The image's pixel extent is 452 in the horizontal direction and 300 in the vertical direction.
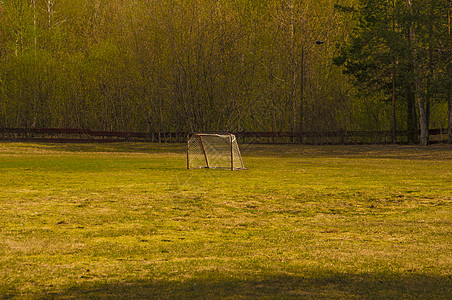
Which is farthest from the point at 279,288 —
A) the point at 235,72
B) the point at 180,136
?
the point at 180,136

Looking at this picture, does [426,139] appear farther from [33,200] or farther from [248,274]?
[248,274]

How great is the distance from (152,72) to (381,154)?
80.2ft

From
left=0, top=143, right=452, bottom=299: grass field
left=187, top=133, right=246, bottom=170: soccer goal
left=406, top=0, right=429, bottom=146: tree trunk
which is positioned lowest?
left=0, top=143, right=452, bottom=299: grass field

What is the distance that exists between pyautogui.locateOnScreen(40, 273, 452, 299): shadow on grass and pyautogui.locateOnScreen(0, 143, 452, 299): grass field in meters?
0.01

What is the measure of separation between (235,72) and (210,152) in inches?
918

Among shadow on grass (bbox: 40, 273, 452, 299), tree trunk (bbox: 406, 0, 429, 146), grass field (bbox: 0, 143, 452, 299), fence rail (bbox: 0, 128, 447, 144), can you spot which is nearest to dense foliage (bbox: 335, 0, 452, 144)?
tree trunk (bbox: 406, 0, 429, 146)

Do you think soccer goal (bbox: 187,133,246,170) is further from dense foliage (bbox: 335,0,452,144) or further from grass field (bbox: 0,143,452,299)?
dense foliage (bbox: 335,0,452,144)

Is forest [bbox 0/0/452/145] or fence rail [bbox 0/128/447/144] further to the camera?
fence rail [bbox 0/128/447/144]

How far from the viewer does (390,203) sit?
14305 millimetres

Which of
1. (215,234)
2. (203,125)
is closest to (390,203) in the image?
(215,234)

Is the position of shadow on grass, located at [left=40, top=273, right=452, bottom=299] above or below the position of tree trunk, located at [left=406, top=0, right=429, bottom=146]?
below

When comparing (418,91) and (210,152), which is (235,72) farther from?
(210,152)

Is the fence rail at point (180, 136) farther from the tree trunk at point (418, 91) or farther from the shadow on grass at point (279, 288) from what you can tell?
the shadow on grass at point (279, 288)

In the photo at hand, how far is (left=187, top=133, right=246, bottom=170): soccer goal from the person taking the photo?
2794 centimetres
